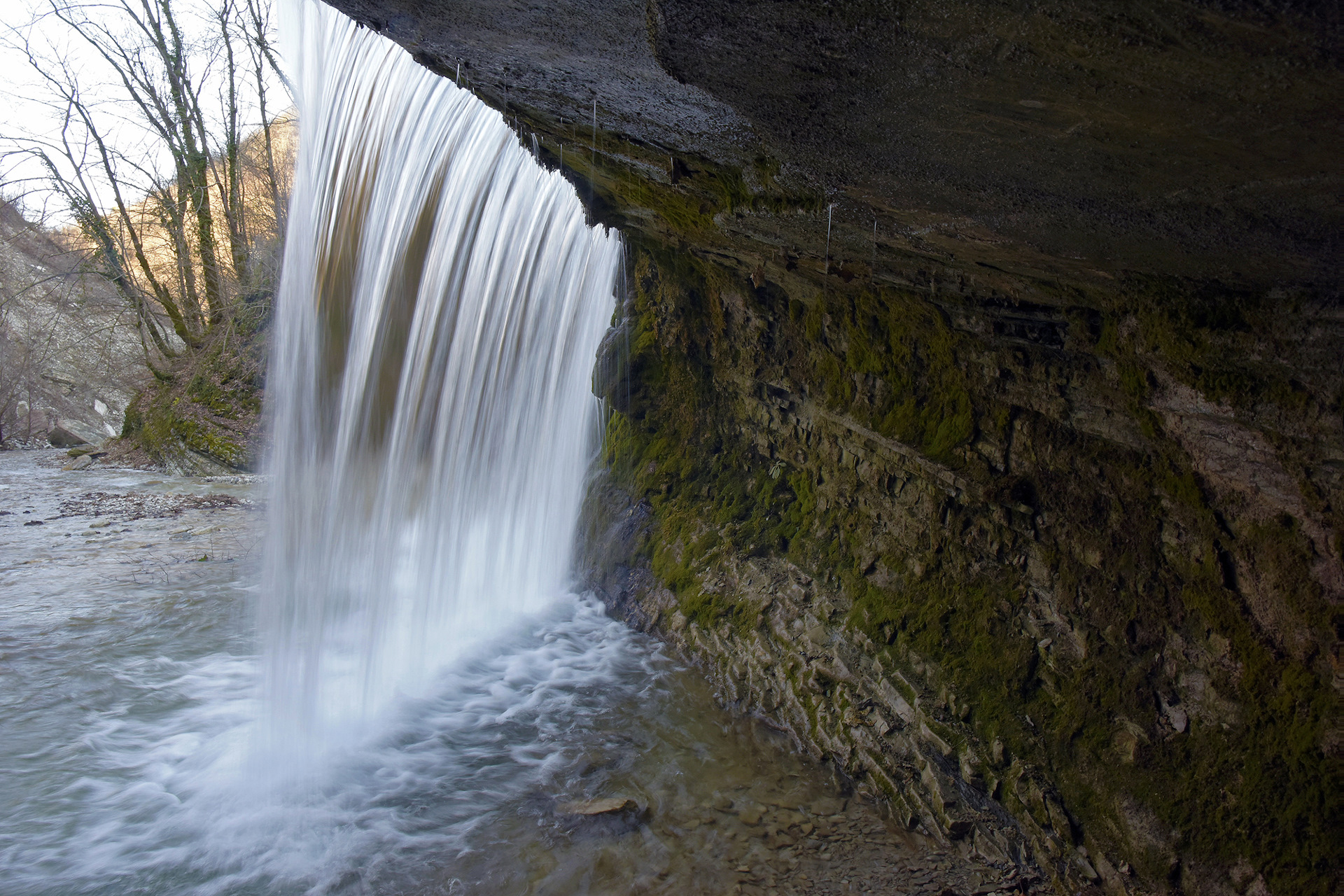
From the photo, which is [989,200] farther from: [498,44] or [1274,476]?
[498,44]

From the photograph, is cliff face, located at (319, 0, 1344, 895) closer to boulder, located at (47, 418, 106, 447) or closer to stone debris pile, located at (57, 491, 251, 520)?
stone debris pile, located at (57, 491, 251, 520)

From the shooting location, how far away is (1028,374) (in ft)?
13.0

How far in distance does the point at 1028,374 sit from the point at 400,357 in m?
5.19

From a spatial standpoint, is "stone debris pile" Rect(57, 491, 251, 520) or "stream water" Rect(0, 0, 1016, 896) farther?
"stone debris pile" Rect(57, 491, 251, 520)

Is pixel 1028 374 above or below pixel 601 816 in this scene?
above

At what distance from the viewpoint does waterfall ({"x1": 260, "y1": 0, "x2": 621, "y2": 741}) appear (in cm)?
672

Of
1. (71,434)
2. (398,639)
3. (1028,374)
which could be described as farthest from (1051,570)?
(71,434)

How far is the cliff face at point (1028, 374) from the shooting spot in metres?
1.88

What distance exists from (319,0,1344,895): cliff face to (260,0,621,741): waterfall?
1743mm

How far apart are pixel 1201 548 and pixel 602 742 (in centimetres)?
352

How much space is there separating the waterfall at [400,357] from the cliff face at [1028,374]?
5.72 ft

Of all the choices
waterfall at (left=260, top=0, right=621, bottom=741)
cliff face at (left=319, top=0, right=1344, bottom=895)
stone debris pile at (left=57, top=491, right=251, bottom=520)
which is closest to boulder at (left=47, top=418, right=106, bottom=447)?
stone debris pile at (left=57, top=491, right=251, bottom=520)

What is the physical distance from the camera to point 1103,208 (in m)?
2.39

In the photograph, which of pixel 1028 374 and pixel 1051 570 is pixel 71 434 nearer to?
pixel 1028 374
